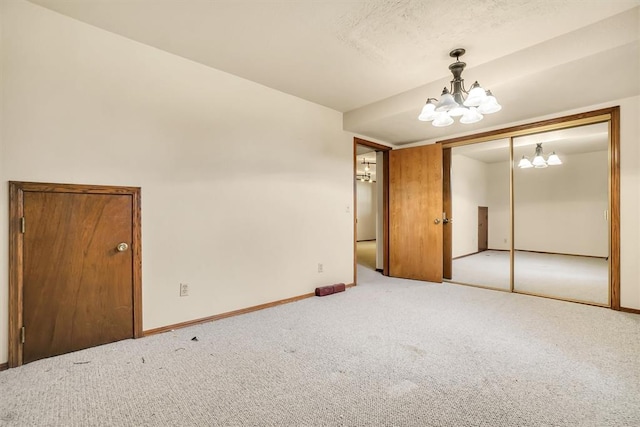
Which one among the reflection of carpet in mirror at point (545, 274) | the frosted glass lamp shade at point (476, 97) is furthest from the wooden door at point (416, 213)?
the frosted glass lamp shade at point (476, 97)

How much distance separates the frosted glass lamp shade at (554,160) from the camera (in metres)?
4.42

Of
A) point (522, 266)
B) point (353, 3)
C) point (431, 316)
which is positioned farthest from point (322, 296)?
point (522, 266)

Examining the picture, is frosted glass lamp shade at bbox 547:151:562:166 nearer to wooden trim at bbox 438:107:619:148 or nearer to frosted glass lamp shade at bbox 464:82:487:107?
wooden trim at bbox 438:107:619:148

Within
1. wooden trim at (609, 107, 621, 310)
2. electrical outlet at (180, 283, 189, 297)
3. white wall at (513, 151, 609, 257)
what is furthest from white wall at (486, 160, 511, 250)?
electrical outlet at (180, 283, 189, 297)

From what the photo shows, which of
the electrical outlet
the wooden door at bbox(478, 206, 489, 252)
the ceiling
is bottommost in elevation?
the electrical outlet

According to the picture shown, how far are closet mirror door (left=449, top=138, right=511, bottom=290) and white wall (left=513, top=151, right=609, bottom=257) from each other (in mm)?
324

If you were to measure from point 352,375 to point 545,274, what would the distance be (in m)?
4.41

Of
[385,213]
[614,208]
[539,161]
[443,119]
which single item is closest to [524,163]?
[539,161]

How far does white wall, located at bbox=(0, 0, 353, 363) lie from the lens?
2.08 meters

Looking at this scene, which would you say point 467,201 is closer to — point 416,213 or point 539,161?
point 539,161

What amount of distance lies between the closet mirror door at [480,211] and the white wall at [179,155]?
280cm

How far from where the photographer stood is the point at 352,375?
1.86 metres

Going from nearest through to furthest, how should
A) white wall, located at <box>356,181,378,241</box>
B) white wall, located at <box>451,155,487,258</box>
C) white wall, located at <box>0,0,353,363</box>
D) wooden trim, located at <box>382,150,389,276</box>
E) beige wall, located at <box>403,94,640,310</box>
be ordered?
white wall, located at <box>0,0,353,363</box> → beige wall, located at <box>403,94,640,310</box> → wooden trim, located at <box>382,150,389,276</box> → white wall, located at <box>451,155,487,258</box> → white wall, located at <box>356,181,378,241</box>

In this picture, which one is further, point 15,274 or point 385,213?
point 385,213
